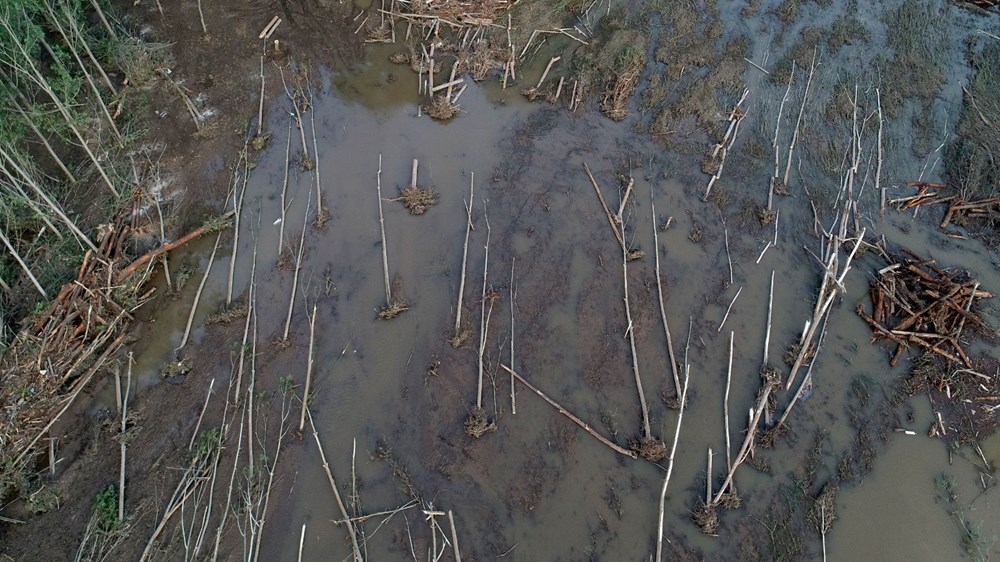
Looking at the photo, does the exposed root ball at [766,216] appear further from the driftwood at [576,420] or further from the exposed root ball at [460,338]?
the exposed root ball at [460,338]

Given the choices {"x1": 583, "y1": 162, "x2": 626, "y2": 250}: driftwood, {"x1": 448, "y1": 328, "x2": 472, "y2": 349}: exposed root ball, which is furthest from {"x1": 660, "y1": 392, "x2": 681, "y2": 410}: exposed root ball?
{"x1": 448, "y1": 328, "x2": 472, "y2": 349}: exposed root ball

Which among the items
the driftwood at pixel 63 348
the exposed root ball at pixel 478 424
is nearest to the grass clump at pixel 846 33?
the exposed root ball at pixel 478 424

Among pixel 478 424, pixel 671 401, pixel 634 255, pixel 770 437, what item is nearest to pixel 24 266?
pixel 478 424

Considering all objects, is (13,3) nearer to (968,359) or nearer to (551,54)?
(551,54)

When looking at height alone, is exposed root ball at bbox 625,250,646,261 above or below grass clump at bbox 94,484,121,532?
above

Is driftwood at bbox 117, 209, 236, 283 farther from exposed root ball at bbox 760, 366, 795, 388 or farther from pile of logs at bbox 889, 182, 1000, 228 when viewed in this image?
pile of logs at bbox 889, 182, 1000, 228
